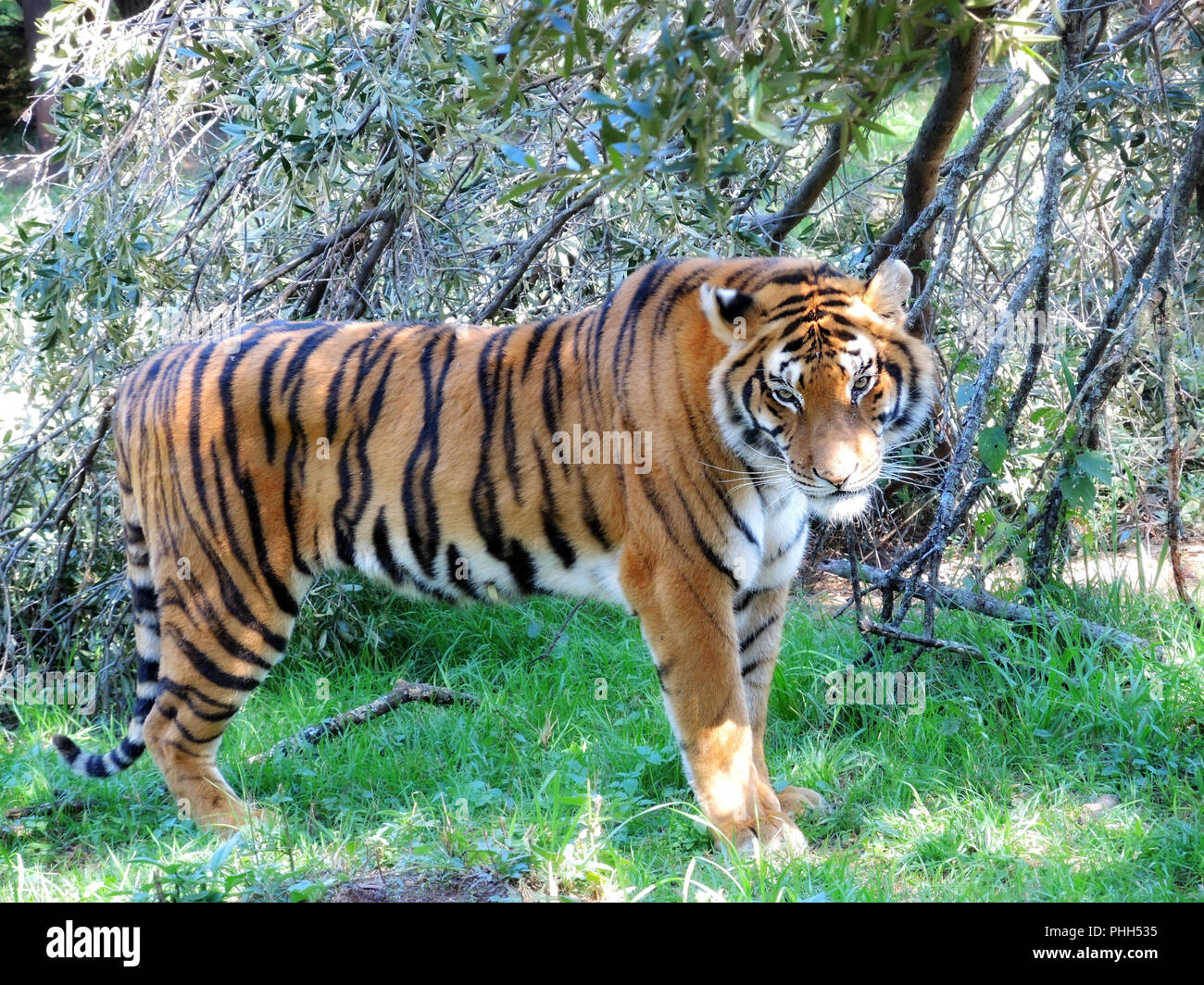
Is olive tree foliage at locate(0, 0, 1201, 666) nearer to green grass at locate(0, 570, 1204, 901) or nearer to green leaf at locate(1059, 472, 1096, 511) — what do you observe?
green leaf at locate(1059, 472, 1096, 511)

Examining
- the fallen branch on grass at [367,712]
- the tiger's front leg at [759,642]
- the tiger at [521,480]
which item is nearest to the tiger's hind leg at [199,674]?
the tiger at [521,480]

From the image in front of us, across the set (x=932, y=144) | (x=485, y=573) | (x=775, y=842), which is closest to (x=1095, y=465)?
(x=932, y=144)

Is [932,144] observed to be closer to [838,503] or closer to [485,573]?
[838,503]

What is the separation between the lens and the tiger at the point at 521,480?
3.53m

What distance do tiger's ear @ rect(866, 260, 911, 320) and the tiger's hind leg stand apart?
2.23 metres

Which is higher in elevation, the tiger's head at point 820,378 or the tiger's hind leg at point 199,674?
the tiger's head at point 820,378

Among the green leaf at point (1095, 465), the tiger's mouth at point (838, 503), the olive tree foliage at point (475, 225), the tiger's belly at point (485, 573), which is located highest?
the olive tree foliage at point (475, 225)

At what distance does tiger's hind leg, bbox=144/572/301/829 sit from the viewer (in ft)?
13.0

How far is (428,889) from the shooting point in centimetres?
320

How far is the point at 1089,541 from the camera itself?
16.4ft

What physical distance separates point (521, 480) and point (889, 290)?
4.32ft

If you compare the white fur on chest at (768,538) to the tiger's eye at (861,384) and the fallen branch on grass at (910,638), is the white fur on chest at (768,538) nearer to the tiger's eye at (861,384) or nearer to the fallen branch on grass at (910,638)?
the tiger's eye at (861,384)
